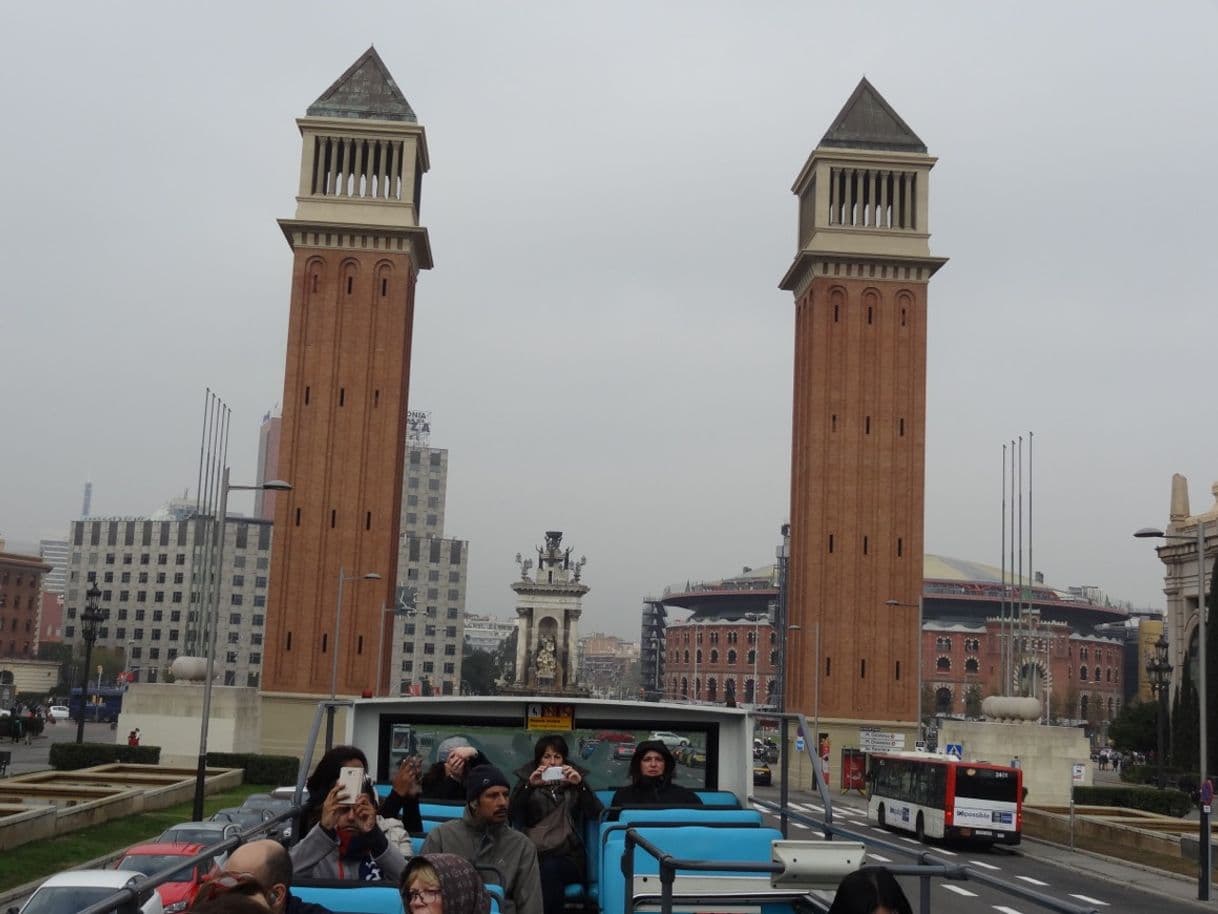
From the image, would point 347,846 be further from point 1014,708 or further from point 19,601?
point 19,601

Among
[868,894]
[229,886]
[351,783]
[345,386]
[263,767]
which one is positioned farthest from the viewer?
[345,386]

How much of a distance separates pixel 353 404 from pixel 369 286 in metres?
5.03

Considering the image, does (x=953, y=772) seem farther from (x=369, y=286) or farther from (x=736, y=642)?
(x=736, y=642)

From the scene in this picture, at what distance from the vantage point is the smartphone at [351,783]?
6207 mm

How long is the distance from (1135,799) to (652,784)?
129 feet

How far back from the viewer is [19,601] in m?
129

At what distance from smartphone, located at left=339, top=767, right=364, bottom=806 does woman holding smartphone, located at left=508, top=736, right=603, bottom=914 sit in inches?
60.3

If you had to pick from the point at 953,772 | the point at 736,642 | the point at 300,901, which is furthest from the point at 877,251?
the point at 736,642

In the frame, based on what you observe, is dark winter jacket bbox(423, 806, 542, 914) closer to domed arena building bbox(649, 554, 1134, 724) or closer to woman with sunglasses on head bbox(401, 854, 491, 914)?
woman with sunglasses on head bbox(401, 854, 491, 914)

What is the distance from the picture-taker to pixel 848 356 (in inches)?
2365

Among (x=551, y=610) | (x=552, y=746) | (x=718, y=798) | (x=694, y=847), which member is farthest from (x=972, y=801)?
(x=551, y=610)

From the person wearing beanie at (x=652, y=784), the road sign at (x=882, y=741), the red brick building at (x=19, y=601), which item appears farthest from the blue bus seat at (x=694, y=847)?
the red brick building at (x=19, y=601)

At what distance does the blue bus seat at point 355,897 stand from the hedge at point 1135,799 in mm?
41264

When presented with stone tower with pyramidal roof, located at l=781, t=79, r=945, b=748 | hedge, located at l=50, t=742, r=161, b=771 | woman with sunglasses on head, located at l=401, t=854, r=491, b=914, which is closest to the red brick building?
hedge, located at l=50, t=742, r=161, b=771
